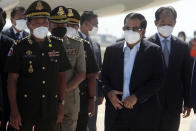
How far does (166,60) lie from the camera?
13.8 ft

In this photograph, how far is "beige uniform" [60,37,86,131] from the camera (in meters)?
3.62

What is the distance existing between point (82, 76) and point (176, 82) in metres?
1.19

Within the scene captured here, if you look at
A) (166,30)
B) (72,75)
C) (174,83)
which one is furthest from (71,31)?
(174,83)

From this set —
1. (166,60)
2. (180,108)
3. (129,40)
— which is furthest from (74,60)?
(180,108)

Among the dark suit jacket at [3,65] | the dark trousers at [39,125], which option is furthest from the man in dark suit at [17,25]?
the dark trousers at [39,125]

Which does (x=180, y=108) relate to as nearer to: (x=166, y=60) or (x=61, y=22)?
(x=166, y=60)

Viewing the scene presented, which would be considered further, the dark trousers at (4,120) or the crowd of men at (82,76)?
the dark trousers at (4,120)

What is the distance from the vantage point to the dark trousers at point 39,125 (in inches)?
120

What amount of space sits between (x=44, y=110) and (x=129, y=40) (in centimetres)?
109

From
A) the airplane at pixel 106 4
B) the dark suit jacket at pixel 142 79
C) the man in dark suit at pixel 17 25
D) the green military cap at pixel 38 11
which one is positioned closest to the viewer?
the green military cap at pixel 38 11

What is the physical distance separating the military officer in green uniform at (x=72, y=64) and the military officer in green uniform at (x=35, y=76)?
36 cm

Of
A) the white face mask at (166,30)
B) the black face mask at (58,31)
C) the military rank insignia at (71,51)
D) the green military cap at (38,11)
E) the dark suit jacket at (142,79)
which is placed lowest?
the dark suit jacket at (142,79)

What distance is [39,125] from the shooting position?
312 centimetres

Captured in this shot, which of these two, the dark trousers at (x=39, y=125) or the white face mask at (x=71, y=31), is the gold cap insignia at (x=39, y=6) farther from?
the dark trousers at (x=39, y=125)
